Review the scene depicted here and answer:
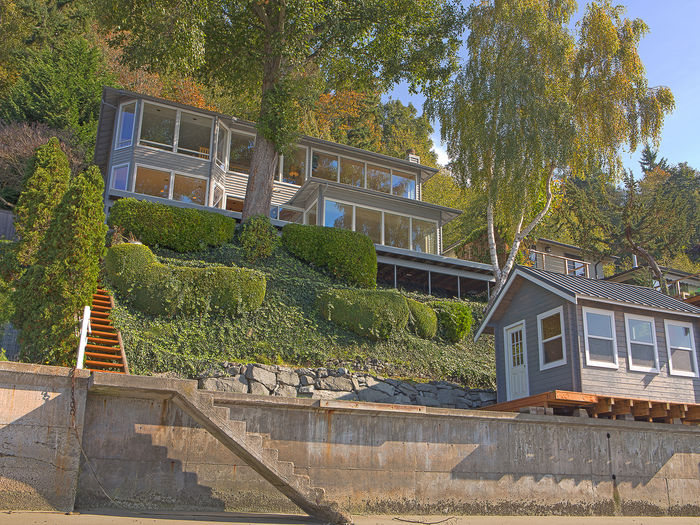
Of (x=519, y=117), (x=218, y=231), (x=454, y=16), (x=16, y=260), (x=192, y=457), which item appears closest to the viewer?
(x=192, y=457)

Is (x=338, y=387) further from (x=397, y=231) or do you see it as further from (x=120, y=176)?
(x=120, y=176)

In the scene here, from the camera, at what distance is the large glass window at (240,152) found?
101 ft

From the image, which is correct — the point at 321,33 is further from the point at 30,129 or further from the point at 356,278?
the point at 30,129

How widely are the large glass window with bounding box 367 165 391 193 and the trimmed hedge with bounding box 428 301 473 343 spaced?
12340 mm

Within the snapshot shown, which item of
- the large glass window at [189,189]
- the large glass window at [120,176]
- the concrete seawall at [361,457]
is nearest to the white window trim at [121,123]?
the large glass window at [120,176]

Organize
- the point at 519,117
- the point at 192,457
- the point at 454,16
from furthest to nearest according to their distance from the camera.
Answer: the point at 454,16 < the point at 519,117 < the point at 192,457

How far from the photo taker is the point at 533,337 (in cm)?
1623

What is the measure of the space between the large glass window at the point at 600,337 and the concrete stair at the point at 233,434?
7646 millimetres

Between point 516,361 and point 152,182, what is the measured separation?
17.7 metres

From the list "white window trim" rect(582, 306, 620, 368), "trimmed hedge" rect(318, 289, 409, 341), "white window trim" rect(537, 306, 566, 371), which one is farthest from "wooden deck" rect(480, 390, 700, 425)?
"trimmed hedge" rect(318, 289, 409, 341)

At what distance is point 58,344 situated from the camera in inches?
460

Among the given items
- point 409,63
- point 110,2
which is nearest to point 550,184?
point 409,63

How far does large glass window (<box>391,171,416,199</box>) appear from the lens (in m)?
33.3

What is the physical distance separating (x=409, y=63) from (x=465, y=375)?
569 inches
